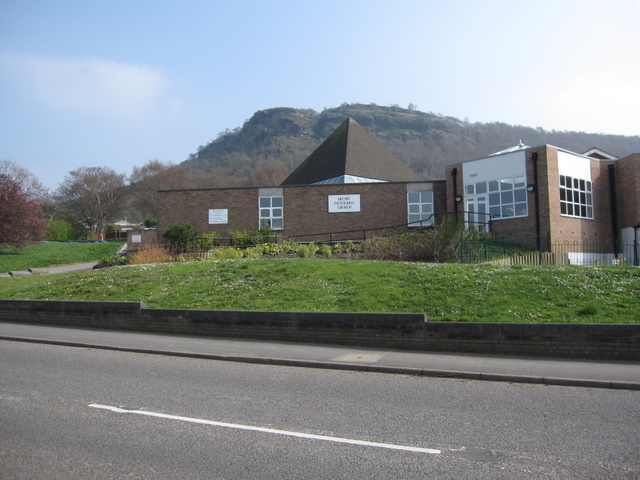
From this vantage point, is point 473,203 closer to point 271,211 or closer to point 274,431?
point 271,211

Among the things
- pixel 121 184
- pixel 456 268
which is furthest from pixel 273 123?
pixel 456 268

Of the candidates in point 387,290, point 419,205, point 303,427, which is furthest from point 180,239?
point 303,427

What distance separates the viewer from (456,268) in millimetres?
15602

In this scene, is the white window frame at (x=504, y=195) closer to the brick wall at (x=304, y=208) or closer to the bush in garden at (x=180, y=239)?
the brick wall at (x=304, y=208)

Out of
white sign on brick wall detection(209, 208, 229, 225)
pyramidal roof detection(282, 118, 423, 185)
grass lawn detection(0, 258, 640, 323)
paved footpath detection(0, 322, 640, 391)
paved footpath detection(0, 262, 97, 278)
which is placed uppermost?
pyramidal roof detection(282, 118, 423, 185)

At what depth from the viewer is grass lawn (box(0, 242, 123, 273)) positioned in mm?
35219

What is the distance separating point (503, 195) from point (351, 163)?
1476cm

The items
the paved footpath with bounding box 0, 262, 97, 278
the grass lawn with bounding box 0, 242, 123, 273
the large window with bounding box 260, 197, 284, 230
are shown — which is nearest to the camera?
the paved footpath with bounding box 0, 262, 97, 278

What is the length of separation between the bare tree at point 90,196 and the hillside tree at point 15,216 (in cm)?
2683

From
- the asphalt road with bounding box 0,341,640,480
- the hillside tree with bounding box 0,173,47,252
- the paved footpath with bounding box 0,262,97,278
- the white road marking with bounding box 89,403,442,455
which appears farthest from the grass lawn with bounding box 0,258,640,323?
the hillside tree with bounding box 0,173,47,252

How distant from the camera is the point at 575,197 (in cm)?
2736

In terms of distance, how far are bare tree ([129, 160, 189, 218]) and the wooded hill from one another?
250 inches

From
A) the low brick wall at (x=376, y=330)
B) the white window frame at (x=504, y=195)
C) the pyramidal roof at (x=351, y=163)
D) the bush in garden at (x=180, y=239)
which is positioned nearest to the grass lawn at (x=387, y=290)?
the low brick wall at (x=376, y=330)

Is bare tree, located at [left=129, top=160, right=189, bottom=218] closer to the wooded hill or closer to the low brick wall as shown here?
the wooded hill
